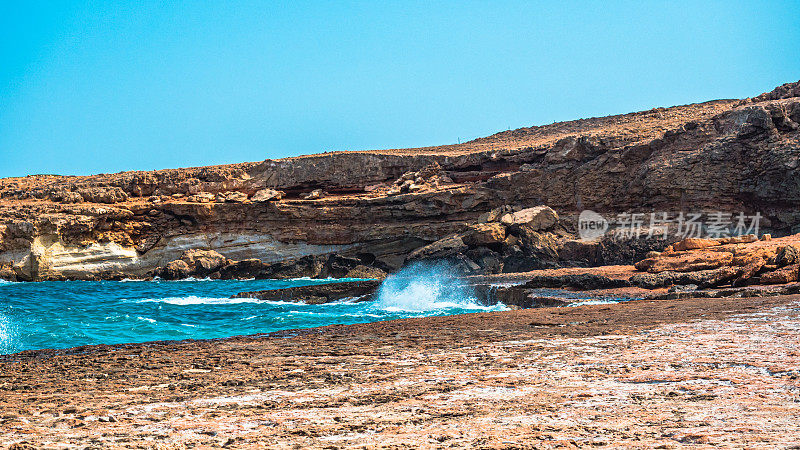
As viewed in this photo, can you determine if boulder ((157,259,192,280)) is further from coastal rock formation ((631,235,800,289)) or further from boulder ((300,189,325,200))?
coastal rock formation ((631,235,800,289))

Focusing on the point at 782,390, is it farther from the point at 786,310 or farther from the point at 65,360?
the point at 65,360

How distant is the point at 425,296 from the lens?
21453 mm

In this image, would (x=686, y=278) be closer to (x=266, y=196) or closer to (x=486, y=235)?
(x=486, y=235)

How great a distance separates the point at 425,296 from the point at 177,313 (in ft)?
25.7

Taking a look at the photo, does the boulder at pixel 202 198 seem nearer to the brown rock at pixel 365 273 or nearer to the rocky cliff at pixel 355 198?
the rocky cliff at pixel 355 198

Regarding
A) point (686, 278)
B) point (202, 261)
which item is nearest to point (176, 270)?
point (202, 261)

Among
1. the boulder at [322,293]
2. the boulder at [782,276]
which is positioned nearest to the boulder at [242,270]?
the boulder at [322,293]

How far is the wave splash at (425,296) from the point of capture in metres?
19.1

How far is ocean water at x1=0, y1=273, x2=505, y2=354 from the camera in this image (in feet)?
46.1

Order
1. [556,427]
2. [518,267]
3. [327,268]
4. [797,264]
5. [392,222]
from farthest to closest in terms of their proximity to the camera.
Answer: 1. [392,222]
2. [327,268]
3. [518,267]
4. [797,264]
5. [556,427]

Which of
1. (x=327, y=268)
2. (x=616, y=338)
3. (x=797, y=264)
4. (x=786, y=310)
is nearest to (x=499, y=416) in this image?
(x=616, y=338)

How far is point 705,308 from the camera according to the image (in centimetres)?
977

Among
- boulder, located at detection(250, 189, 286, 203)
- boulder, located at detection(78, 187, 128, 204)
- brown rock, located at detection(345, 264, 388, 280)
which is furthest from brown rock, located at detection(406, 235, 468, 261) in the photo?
boulder, located at detection(78, 187, 128, 204)

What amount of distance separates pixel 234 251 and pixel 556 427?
38607mm
